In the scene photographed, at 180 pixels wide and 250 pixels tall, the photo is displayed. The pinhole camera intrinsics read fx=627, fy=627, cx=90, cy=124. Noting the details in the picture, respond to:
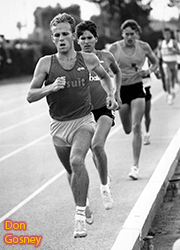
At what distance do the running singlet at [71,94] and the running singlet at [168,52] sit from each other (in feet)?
38.4

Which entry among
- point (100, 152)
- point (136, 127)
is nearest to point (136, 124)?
point (136, 127)

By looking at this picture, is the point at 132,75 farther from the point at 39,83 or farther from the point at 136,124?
the point at 39,83

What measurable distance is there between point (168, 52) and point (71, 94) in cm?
1209

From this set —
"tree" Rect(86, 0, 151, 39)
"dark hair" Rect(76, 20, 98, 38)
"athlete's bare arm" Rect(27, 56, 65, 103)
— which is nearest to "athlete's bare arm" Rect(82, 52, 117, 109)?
"athlete's bare arm" Rect(27, 56, 65, 103)

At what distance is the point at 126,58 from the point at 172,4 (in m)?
0.97

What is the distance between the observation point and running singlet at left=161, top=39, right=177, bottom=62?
56.0 feet

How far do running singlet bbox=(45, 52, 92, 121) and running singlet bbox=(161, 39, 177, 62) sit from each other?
461 inches

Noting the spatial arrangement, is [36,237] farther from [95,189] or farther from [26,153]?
[26,153]

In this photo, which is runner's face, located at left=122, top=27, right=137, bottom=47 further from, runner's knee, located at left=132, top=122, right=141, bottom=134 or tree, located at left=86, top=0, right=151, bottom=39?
tree, located at left=86, top=0, right=151, bottom=39

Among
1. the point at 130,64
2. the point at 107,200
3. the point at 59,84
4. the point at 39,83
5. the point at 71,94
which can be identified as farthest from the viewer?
the point at 130,64

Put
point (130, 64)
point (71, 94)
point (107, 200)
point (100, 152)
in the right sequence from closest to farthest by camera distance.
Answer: point (71, 94), point (107, 200), point (100, 152), point (130, 64)

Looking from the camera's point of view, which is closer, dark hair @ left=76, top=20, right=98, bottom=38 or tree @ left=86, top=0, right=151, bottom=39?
dark hair @ left=76, top=20, right=98, bottom=38

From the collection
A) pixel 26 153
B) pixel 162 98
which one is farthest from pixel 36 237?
pixel 162 98

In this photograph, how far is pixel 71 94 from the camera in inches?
218
